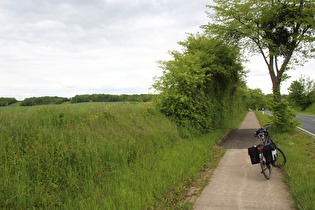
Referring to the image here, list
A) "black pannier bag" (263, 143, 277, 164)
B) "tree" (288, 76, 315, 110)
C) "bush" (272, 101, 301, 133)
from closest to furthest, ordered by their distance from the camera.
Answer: "black pannier bag" (263, 143, 277, 164), "bush" (272, 101, 301, 133), "tree" (288, 76, 315, 110)

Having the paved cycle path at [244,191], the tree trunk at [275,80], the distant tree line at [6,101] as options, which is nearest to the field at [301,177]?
the paved cycle path at [244,191]

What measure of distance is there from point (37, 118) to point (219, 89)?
12.8 metres

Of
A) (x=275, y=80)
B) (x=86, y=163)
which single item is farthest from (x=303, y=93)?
(x=86, y=163)

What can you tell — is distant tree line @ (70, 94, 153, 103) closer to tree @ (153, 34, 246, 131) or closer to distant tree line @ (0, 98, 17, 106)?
tree @ (153, 34, 246, 131)

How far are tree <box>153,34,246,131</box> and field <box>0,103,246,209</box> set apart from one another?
136 inches

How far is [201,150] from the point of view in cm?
839

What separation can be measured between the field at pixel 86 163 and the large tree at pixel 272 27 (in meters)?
9.01

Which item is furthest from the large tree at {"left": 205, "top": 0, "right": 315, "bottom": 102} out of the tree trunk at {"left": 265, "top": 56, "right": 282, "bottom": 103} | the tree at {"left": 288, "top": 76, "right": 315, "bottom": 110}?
the tree at {"left": 288, "top": 76, "right": 315, "bottom": 110}

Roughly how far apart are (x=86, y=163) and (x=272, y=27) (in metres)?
13.9

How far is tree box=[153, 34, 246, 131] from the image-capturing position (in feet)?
35.7

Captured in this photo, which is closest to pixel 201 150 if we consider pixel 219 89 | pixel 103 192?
pixel 103 192

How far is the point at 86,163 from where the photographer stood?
5004 millimetres

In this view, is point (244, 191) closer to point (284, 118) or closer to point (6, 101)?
point (284, 118)

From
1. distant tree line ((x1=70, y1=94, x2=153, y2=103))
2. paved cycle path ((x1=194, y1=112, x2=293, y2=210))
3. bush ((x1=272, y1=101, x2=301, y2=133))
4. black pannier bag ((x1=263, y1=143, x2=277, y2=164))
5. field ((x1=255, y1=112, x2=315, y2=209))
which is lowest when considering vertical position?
paved cycle path ((x1=194, y1=112, x2=293, y2=210))
